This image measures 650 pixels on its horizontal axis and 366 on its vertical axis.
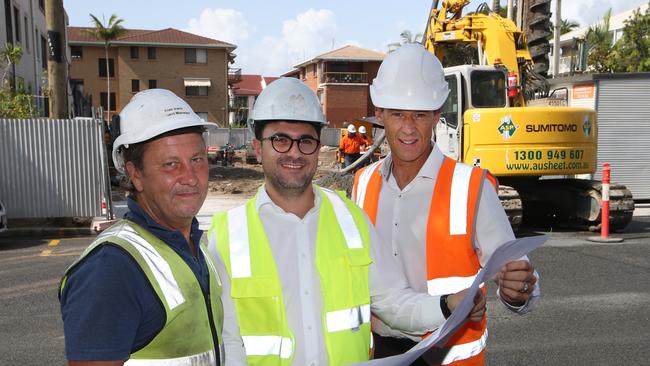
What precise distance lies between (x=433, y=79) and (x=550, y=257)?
7414 mm

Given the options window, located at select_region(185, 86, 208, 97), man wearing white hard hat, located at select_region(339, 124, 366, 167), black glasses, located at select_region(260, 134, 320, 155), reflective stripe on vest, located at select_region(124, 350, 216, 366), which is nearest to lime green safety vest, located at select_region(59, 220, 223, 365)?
reflective stripe on vest, located at select_region(124, 350, 216, 366)

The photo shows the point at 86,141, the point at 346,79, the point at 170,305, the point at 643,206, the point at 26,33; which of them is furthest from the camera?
the point at 346,79

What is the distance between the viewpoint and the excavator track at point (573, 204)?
11555 millimetres

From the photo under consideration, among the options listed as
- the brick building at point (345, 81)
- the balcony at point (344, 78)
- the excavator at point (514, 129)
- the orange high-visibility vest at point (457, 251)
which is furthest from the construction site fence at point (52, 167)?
the balcony at point (344, 78)

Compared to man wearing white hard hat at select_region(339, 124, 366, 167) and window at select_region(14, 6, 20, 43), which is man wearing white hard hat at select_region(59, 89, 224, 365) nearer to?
man wearing white hard hat at select_region(339, 124, 366, 167)

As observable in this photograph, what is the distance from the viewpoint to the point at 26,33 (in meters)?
27.0

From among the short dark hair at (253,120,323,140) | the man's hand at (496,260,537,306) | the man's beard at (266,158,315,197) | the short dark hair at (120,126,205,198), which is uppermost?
the short dark hair at (253,120,323,140)

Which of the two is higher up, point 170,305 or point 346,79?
point 346,79

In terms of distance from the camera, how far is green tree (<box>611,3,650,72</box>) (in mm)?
34125

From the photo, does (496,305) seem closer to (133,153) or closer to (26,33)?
(133,153)

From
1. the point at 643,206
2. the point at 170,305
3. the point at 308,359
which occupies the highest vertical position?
the point at 170,305

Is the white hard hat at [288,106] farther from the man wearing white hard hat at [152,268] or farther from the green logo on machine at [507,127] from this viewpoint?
the green logo on machine at [507,127]

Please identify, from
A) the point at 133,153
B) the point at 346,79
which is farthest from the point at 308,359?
the point at 346,79

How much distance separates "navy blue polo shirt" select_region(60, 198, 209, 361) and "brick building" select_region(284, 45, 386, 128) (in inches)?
2170
